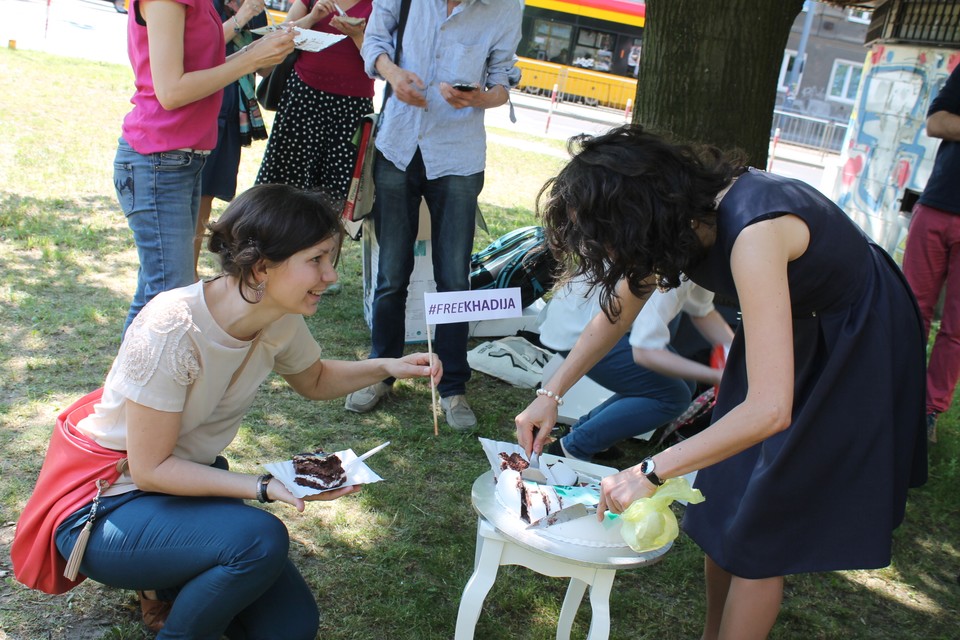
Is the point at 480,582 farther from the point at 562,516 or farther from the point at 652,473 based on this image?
the point at 652,473

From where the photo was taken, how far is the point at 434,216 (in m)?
3.64

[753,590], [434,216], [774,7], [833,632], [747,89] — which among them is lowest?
[833,632]

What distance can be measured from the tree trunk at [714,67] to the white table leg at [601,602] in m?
2.35

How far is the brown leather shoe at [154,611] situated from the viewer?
2.14 meters

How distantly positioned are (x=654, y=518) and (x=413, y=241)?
2.16m

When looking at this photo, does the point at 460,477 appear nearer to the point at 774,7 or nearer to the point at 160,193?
the point at 160,193

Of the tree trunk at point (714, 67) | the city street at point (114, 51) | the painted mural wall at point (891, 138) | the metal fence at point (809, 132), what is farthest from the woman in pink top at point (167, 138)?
Answer: the metal fence at point (809, 132)

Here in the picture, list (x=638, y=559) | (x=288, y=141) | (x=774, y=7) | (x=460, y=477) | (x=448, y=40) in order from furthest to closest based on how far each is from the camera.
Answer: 1. (x=288, y=141)
2. (x=774, y=7)
3. (x=448, y=40)
4. (x=460, y=477)
5. (x=638, y=559)

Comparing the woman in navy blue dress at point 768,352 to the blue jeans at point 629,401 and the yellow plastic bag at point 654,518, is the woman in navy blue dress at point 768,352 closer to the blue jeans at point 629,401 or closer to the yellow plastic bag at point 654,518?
the yellow plastic bag at point 654,518

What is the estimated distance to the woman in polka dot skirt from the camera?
4066 mm

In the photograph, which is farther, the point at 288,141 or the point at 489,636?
the point at 288,141

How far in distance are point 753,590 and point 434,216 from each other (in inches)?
85.8

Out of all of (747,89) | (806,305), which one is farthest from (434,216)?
(806,305)

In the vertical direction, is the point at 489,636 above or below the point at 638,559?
below
